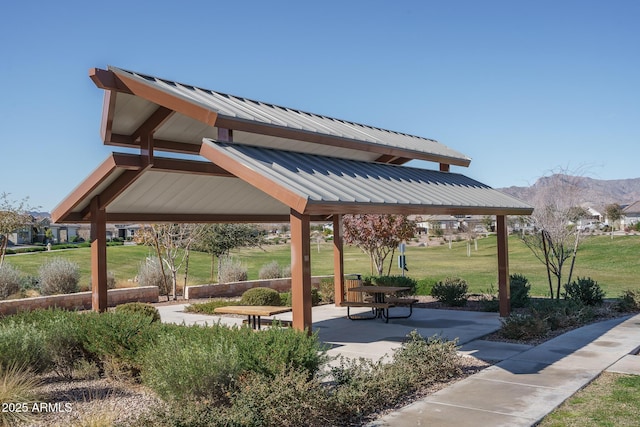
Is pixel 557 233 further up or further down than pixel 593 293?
further up

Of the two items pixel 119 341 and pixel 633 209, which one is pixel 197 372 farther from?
pixel 633 209

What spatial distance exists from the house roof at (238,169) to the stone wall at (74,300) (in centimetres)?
514

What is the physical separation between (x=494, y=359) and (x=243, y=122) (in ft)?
19.3

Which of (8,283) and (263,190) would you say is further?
(8,283)

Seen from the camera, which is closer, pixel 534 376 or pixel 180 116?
pixel 534 376

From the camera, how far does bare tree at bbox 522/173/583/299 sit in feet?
56.6

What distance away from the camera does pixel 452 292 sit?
17297 mm

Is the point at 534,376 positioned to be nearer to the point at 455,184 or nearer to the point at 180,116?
the point at 455,184

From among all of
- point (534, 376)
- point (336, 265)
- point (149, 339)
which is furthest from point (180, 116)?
point (336, 265)

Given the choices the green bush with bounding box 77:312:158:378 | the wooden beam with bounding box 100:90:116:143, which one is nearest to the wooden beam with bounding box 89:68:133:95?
the wooden beam with bounding box 100:90:116:143

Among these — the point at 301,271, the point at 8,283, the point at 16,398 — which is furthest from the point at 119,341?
the point at 8,283

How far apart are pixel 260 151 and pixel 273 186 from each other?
6.13 ft

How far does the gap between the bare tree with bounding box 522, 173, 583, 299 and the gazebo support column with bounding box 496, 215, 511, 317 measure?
265 cm

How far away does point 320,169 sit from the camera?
9.80 m
